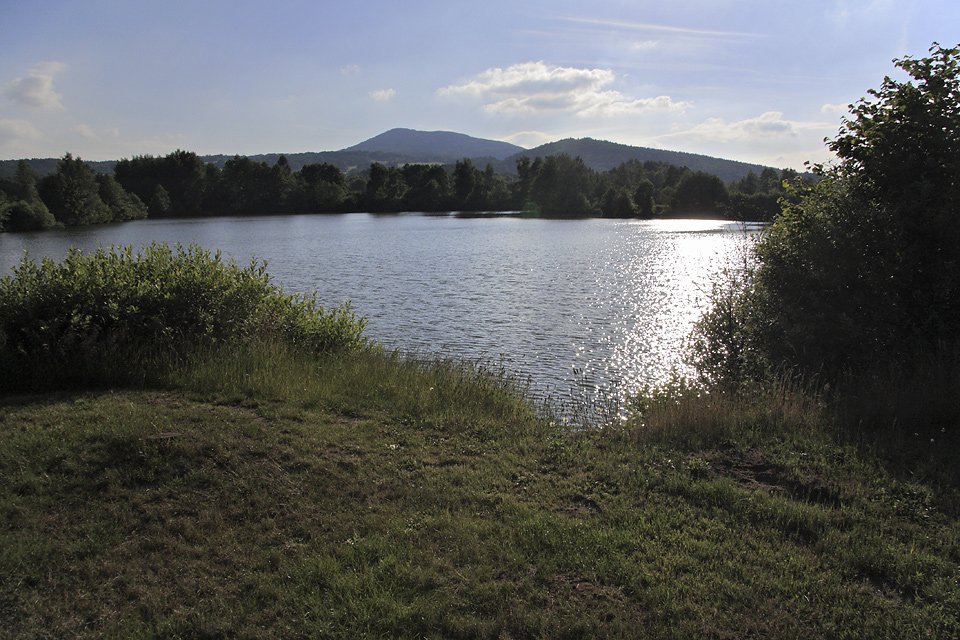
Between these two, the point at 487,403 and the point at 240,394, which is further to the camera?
the point at 487,403

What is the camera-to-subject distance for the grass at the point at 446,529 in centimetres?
379

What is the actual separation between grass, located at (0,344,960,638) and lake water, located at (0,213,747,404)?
5.79 metres

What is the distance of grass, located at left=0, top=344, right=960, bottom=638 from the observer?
379cm

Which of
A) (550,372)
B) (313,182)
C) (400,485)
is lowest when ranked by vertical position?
(550,372)

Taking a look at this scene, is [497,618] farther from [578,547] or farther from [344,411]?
[344,411]

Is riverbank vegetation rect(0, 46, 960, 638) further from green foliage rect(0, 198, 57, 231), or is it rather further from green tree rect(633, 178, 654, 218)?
green tree rect(633, 178, 654, 218)

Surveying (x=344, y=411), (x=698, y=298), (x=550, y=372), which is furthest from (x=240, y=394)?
(x=698, y=298)

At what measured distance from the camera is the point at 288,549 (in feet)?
14.9

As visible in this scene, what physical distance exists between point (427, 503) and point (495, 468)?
1.08 metres

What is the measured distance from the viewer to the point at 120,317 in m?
9.09

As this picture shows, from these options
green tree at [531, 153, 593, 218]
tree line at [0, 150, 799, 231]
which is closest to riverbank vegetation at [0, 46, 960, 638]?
tree line at [0, 150, 799, 231]

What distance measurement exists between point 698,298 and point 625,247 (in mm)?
26946

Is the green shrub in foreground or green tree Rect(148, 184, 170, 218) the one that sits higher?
green tree Rect(148, 184, 170, 218)

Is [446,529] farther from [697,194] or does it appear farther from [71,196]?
[697,194]
